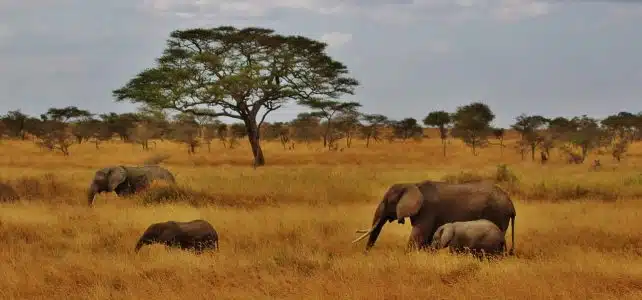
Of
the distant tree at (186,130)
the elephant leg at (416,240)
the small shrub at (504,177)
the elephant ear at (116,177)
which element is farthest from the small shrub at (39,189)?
the distant tree at (186,130)

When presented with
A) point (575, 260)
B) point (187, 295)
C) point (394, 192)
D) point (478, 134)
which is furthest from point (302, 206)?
point (478, 134)

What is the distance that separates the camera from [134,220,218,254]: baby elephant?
398 inches

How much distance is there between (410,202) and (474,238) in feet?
5.02

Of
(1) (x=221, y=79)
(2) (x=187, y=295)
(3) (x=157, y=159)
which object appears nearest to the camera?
(2) (x=187, y=295)

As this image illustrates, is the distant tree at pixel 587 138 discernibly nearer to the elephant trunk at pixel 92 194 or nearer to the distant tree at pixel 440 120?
the distant tree at pixel 440 120

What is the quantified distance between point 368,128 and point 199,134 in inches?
775

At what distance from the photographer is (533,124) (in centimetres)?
5341

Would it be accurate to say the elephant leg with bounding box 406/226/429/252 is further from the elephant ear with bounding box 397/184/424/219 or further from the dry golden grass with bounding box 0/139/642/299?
the dry golden grass with bounding box 0/139/642/299

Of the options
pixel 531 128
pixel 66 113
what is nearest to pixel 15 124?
pixel 66 113

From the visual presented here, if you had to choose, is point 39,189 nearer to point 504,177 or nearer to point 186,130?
point 504,177

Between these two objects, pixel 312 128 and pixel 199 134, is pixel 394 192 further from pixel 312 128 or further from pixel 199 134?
pixel 312 128

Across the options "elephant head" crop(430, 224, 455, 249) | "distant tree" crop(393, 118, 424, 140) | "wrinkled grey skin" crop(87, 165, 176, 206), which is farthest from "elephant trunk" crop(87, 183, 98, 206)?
"distant tree" crop(393, 118, 424, 140)

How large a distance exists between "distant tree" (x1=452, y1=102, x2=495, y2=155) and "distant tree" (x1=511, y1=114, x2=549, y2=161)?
2815mm

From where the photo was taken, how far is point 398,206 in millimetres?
11023
